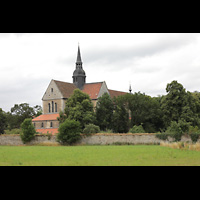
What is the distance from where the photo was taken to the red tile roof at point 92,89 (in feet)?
201

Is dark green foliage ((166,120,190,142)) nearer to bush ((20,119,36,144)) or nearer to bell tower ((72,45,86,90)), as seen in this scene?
bush ((20,119,36,144))

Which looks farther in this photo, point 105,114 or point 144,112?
point 105,114

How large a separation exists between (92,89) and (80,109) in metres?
15.3

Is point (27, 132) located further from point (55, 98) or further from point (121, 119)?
point (55, 98)

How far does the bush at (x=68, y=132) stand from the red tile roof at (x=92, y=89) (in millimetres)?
21393

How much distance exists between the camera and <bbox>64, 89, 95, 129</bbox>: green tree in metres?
47.0

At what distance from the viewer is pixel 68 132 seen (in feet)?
129

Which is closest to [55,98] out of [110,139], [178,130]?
[110,139]

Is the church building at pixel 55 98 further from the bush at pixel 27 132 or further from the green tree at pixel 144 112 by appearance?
the bush at pixel 27 132

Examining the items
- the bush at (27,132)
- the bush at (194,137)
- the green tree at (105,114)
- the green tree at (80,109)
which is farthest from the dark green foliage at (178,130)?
the bush at (27,132)

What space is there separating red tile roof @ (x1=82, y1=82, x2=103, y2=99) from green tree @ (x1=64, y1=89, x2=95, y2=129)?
1083 centimetres

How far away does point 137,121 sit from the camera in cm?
5028

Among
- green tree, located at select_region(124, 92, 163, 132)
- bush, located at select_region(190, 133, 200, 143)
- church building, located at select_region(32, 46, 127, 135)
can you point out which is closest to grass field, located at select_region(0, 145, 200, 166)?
bush, located at select_region(190, 133, 200, 143)
